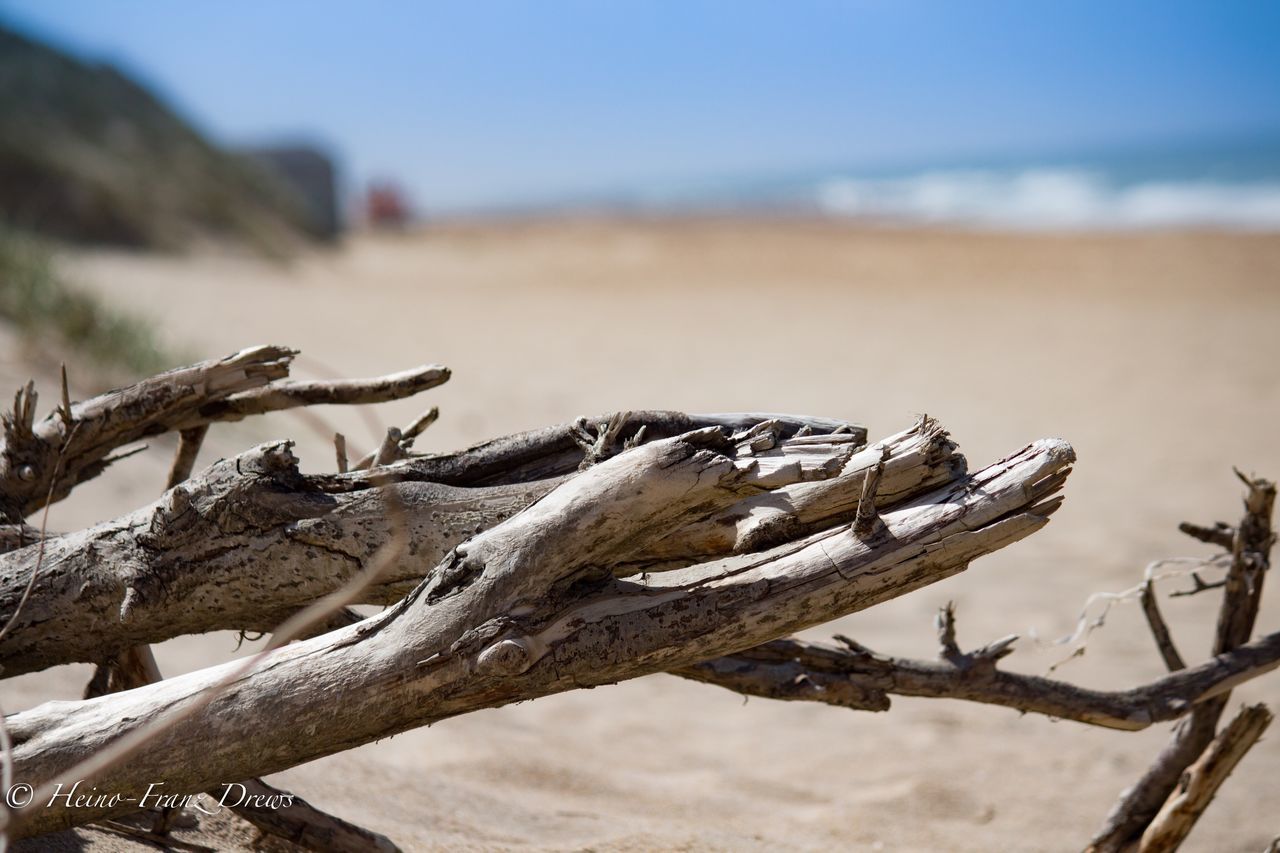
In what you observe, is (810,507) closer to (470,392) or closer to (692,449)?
(692,449)

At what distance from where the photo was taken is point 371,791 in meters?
2.40

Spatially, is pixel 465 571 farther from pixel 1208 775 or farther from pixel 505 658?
pixel 1208 775

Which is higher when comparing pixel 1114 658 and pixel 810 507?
pixel 810 507

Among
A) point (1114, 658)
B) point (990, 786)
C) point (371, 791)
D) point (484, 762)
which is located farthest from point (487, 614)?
point (1114, 658)

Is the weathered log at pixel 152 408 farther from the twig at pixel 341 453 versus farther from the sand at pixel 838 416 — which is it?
the sand at pixel 838 416

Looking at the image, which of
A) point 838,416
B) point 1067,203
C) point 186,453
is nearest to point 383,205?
point 1067,203

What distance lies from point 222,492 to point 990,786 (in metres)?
2.41

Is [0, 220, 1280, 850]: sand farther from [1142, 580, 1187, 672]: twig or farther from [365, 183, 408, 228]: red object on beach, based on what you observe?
[365, 183, 408, 228]: red object on beach

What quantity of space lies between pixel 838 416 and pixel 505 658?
603cm

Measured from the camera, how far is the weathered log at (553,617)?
56.0 inches

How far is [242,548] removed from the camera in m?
1.64

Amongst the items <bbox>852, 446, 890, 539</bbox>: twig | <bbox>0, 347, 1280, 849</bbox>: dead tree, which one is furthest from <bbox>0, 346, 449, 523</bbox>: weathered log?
<bbox>852, 446, 890, 539</bbox>: twig

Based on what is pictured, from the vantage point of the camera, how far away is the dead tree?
1.43m

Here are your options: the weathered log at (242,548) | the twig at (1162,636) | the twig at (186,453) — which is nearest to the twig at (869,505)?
the weathered log at (242,548)
